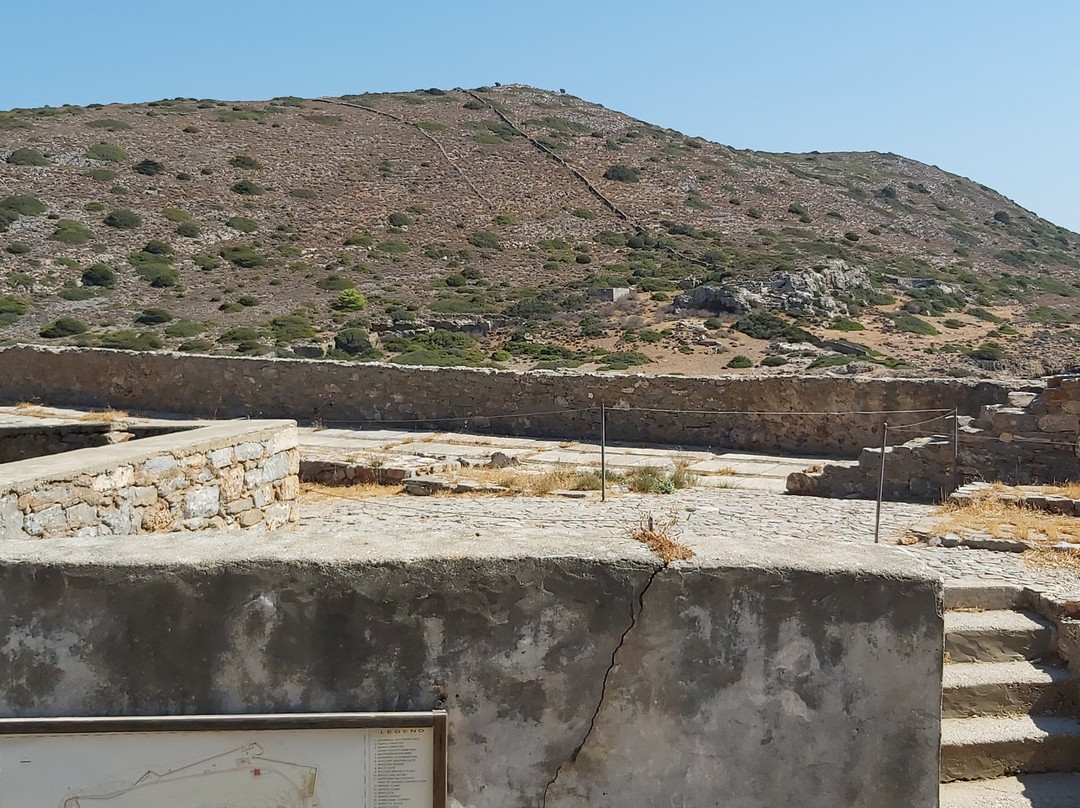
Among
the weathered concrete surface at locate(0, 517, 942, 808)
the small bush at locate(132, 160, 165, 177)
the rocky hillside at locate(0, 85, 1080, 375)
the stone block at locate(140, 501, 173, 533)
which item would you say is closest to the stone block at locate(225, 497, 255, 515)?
the stone block at locate(140, 501, 173, 533)

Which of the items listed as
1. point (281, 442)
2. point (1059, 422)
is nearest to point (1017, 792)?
point (281, 442)

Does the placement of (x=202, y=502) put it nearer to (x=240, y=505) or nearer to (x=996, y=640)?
(x=240, y=505)

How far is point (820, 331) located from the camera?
31.9m

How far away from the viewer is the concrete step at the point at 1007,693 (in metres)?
4.68

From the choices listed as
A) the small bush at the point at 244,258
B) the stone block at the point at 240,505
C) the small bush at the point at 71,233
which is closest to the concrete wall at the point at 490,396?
the stone block at the point at 240,505

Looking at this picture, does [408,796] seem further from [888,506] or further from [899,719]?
[888,506]

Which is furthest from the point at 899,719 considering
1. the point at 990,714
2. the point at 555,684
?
the point at 990,714

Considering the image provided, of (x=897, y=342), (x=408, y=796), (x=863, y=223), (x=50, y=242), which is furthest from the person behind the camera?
(x=863, y=223)

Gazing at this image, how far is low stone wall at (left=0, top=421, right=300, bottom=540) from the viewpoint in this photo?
201 inches

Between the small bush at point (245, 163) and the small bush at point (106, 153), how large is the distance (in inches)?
212

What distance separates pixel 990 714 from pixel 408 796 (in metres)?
3.13

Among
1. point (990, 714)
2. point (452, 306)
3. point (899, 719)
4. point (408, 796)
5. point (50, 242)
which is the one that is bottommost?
point (990, 714)

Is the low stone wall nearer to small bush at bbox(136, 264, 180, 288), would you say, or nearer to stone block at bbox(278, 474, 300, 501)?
stone block at bbox(278, 474, 300, 501)

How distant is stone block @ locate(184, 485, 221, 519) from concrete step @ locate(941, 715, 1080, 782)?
4.42m
